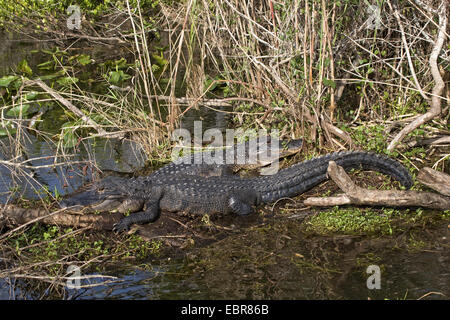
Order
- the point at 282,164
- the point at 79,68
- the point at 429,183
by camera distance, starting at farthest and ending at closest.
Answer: the point at 79,68 < the point at 282,164 < the point at 429,183

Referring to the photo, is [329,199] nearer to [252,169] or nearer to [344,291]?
[344,291]

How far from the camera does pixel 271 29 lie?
6480mm

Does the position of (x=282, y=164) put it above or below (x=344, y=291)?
above

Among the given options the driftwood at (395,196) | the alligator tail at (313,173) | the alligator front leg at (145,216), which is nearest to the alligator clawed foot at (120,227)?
the alligator front leg at (145,216)

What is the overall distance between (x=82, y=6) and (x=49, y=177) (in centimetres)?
527

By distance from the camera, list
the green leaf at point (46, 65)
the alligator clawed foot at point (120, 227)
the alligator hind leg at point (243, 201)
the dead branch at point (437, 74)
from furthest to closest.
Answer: the green leaf at point (46, 65) → the dead branch at point (437, 74) → the alligator hind leg at point (243, 201) → the alligator clawed foot at point (120, 227)

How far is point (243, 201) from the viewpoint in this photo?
5492 millimetres

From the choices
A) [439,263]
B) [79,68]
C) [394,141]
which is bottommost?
[439,263]

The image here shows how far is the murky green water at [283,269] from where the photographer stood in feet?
13.0

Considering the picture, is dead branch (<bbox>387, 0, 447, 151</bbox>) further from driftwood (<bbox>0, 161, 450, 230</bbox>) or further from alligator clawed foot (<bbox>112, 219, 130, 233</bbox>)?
alligator clawed foot (<bbox>112, 219, 130, 233</bbox>)

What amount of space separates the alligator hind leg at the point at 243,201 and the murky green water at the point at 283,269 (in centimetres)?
19

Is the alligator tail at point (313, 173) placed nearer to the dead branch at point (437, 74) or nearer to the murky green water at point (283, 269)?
the murky green water at point (283, 269)

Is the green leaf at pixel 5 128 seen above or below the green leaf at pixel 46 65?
below
